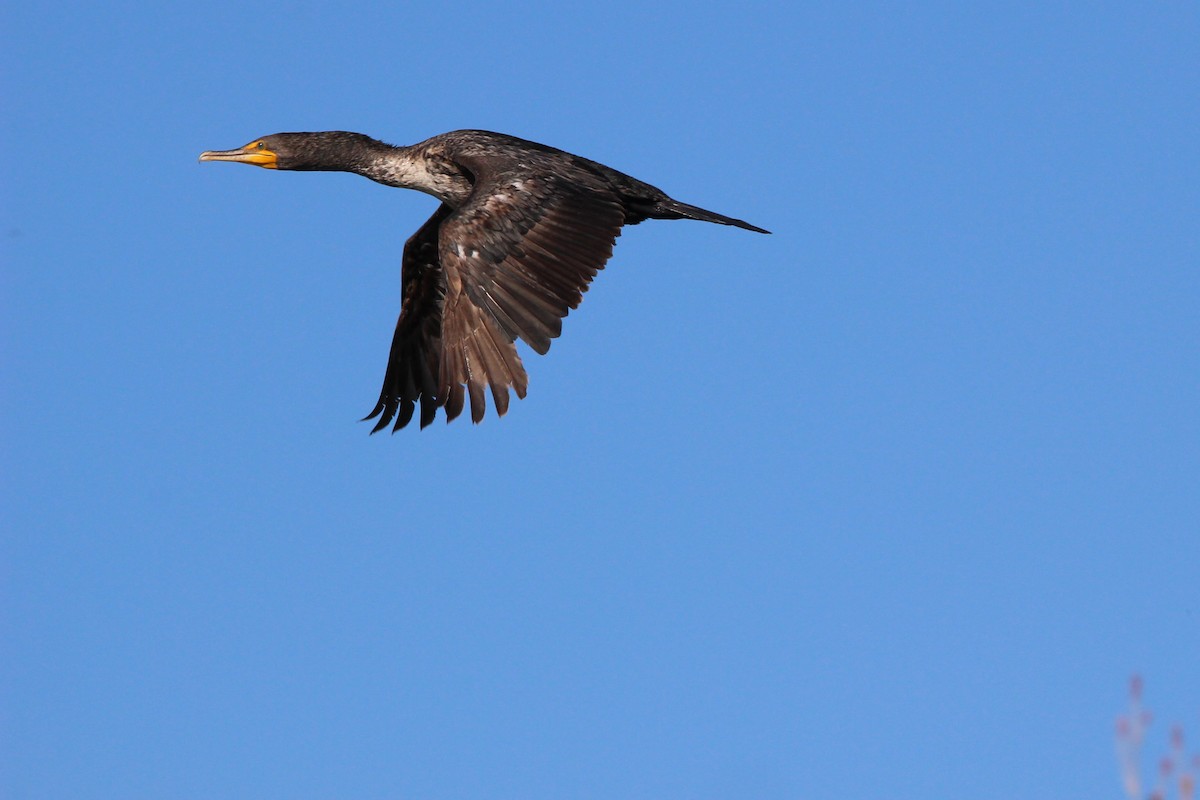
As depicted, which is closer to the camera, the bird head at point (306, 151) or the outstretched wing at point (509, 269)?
the outstretched wing at point (509, 269)

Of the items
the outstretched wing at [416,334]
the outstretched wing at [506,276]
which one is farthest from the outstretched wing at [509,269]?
the outstretched wing at [416,334]

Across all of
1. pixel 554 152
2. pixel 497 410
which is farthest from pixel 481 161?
pixel 497 410

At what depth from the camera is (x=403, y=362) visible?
459 inches

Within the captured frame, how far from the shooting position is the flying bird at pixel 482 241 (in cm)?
885

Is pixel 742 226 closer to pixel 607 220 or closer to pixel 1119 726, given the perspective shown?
pixel 607 220

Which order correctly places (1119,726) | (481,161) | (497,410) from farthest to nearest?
(481,161), (497,410), (1119,726)

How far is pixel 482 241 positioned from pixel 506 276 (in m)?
0.31

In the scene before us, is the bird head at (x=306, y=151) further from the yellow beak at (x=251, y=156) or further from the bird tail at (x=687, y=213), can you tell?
the bird tail at (x=687, y=213)

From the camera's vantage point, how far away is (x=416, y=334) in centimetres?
1174

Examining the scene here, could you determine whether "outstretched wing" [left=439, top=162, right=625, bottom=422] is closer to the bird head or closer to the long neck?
the long neck

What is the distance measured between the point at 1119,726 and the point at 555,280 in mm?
6583

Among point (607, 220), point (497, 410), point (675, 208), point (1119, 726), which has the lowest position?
point (1119, 726)

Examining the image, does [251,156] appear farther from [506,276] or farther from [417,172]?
[506,276]

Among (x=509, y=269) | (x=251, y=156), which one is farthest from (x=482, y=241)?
(x=251, y=156)
